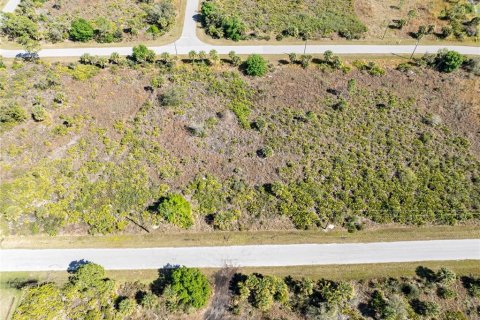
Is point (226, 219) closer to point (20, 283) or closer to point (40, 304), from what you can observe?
point (40, 304)

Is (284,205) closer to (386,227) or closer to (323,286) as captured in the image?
(323,286)

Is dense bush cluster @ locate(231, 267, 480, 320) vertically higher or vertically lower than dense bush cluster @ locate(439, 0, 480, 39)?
lower

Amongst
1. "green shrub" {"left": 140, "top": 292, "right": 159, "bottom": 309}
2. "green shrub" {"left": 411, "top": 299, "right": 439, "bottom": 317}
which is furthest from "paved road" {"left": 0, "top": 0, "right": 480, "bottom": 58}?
"green shrub" {"left": 411, "top": 299, "right": 439, "bottom": 317}

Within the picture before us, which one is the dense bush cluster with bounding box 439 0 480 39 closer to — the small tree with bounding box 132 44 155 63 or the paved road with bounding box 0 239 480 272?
the paved road with bounding box 0 239 480 272

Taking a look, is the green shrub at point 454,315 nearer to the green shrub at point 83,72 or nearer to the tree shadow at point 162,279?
the tree shadow at point 162,279

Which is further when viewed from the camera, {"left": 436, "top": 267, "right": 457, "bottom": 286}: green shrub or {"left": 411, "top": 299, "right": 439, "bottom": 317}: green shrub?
{"left": 436, "top": 267, "right": 457, "bottom": 286}: green shrub

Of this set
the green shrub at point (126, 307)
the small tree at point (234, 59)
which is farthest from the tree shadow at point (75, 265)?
the small tree at point (234, 59)
